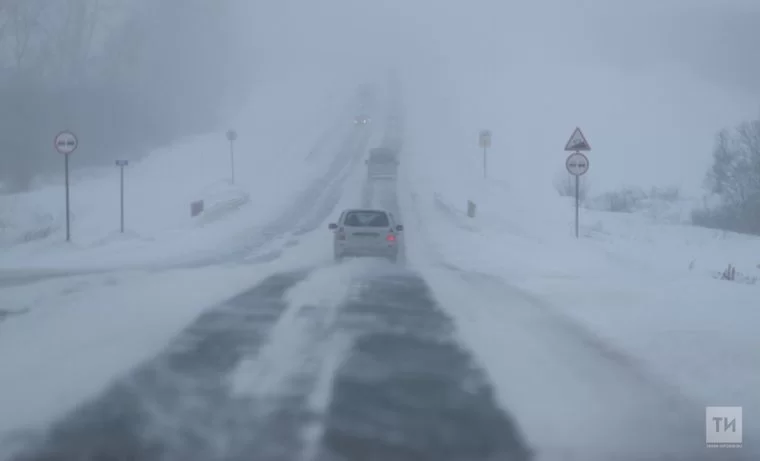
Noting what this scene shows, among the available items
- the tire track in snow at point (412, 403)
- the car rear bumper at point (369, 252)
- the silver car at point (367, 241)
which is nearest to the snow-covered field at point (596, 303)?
the tire track in snow at point (412, 403)

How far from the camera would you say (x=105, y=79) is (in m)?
76.3

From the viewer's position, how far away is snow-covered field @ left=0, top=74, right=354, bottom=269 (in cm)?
2912

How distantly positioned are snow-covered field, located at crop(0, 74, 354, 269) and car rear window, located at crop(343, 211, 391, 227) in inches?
215

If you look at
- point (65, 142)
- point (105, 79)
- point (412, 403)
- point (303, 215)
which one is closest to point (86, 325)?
point (412, 403)

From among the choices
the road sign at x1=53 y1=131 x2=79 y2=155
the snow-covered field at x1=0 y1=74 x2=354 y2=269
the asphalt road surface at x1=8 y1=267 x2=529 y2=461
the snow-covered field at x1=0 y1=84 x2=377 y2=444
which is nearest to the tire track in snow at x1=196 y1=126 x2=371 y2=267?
the snow-covered field at x1=0 y1=74 x2=354 y2=269

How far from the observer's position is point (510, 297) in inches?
677

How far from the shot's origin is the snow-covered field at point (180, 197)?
29.1 m

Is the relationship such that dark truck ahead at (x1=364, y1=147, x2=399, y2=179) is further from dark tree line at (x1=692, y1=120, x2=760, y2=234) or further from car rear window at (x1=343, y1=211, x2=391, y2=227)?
car rear window at (x1=343, y1=211, x2=391, y2=227)

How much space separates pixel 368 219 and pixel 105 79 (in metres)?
56.8

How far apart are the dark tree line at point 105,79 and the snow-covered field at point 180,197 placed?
3.51 metres

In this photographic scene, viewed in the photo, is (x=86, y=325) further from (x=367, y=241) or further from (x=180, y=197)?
(x=180, y=197)

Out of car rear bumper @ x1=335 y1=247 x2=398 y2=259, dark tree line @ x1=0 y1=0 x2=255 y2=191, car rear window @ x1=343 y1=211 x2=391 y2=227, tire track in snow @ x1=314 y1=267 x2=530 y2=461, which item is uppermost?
dark tree line @ x1=0 y1=0 x2=255 y2=191

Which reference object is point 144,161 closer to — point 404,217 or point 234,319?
point 404,217

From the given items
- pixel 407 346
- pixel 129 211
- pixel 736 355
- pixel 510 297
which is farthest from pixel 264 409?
pixel 129 211
